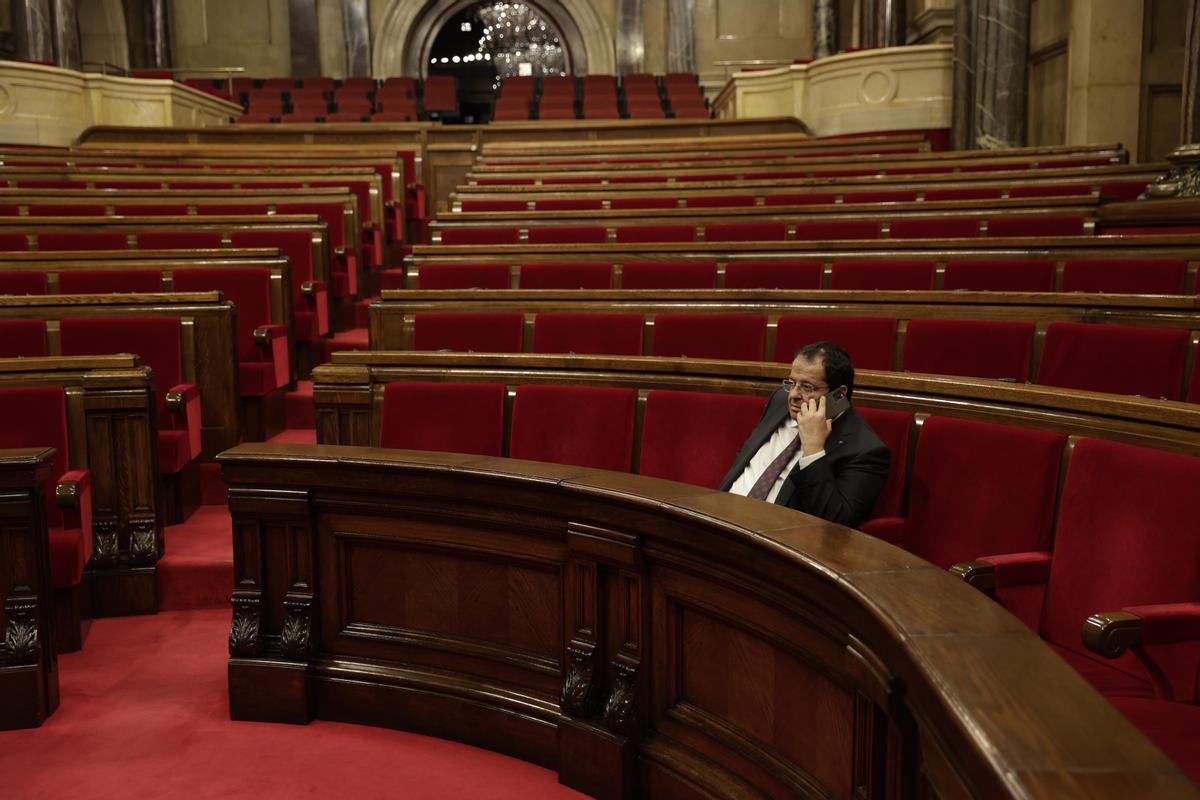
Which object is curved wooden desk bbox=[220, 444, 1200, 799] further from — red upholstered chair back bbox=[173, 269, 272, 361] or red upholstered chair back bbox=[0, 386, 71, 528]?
red upholstered chair back bbox=[173, 269, 272, 361]

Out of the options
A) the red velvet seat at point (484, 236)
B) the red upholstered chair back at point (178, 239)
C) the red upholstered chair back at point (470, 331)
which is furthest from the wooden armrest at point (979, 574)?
the red upholstered chair back at point (178, 239)

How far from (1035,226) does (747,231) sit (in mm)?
560

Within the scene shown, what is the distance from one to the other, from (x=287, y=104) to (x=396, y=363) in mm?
4603

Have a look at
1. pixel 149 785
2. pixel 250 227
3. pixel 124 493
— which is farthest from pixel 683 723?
pixel 250 227

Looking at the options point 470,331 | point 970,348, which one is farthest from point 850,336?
point 470,331

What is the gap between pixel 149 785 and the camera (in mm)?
971

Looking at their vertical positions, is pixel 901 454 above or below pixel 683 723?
above

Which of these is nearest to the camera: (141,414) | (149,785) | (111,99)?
(149,785)

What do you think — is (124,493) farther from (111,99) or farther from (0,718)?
(111,99)

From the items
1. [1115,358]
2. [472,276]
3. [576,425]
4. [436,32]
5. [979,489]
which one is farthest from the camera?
[436,32]

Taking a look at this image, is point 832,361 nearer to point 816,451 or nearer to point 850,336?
point 816,451

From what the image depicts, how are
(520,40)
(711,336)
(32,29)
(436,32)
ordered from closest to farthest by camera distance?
(711,336), (32,29), (436,32), (520,40)

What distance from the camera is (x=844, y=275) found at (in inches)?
71.4

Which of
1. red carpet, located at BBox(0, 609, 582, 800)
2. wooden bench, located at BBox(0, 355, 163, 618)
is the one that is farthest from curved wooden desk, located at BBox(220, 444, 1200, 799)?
wooden bench, located at BBox(0, 355, 163, 618)
